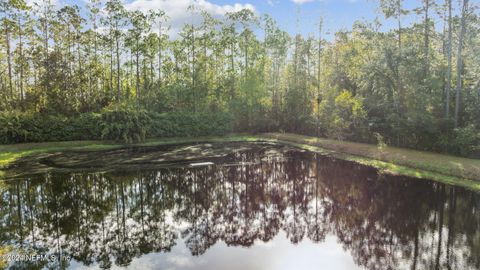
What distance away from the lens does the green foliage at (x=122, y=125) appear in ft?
67.7

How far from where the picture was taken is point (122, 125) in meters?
20.8

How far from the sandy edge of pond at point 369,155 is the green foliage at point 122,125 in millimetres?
678

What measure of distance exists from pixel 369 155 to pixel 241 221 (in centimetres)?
966

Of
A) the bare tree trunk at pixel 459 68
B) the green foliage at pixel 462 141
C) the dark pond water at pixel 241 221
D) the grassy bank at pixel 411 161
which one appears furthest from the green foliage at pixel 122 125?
the bare tree trunk at pixel 459 68

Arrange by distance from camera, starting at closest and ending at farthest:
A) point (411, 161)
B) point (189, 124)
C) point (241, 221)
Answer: point (241, 221)
point (411, 161)
point (189, 124)

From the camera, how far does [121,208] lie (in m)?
8.77

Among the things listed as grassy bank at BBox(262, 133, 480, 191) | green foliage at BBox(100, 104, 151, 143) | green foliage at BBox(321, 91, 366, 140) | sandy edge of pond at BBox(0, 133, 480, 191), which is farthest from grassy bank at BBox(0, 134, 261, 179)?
grassy bank at BBox(262, 133, 480, 191)

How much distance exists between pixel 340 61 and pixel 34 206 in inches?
771

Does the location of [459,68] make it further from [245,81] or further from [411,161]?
[245,81]

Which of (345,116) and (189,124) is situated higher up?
(345,116)

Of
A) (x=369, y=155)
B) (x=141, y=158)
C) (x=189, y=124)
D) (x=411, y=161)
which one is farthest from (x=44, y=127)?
(x=411, y=161)

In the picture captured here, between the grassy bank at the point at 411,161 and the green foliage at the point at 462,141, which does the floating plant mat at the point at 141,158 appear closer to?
the grassy bank at the point at 411,161

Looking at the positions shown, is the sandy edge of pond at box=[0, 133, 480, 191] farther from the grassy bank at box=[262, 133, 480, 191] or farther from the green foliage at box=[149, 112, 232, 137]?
the green foliage at box=[149, 112, 232, 137]

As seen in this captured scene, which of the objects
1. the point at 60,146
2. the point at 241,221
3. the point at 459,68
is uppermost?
the point at 459,68
